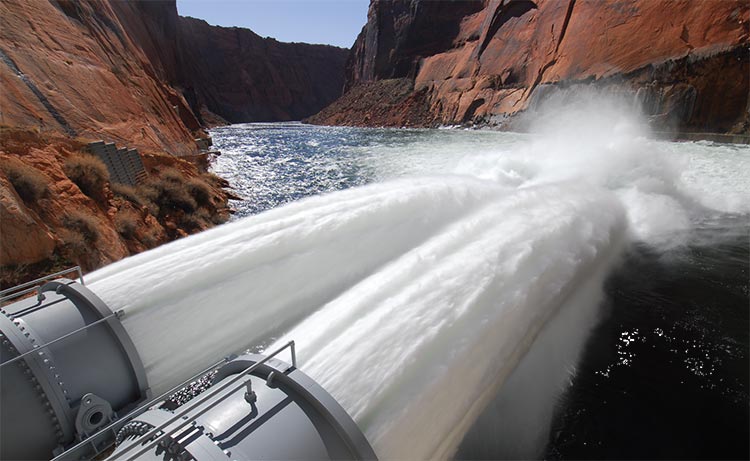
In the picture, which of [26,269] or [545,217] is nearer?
[26,269]

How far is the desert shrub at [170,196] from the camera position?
924cm

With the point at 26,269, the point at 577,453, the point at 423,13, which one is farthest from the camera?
the point at 423,13

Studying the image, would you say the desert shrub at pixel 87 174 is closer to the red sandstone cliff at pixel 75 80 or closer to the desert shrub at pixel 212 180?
the red sandstone cliff at pixel 75 80

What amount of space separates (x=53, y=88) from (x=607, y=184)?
14758mm

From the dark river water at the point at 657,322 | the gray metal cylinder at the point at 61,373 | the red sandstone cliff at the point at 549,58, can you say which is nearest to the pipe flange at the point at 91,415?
Answer: the gray metal cylinder at the point at 61,373

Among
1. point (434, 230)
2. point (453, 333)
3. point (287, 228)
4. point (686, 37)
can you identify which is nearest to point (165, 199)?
point (287, 228)

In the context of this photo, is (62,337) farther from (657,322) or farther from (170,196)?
(170,196)

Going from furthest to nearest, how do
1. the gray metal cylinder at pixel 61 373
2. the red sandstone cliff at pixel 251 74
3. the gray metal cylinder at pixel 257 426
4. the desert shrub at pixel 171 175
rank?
the red sandstone cliff at pixel 251 74
the desert shrub at pixel 171 175
the gray metal cylinder at pixel 61 373
the gray metal cylinder at pixel 257 426

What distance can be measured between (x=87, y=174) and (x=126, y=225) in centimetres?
133

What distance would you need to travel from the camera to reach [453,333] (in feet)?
12.0

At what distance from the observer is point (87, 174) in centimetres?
747

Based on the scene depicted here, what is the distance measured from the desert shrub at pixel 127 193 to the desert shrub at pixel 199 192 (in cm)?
174

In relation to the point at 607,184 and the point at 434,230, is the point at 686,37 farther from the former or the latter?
the point at 434,230

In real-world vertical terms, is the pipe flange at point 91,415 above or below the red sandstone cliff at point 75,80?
below
